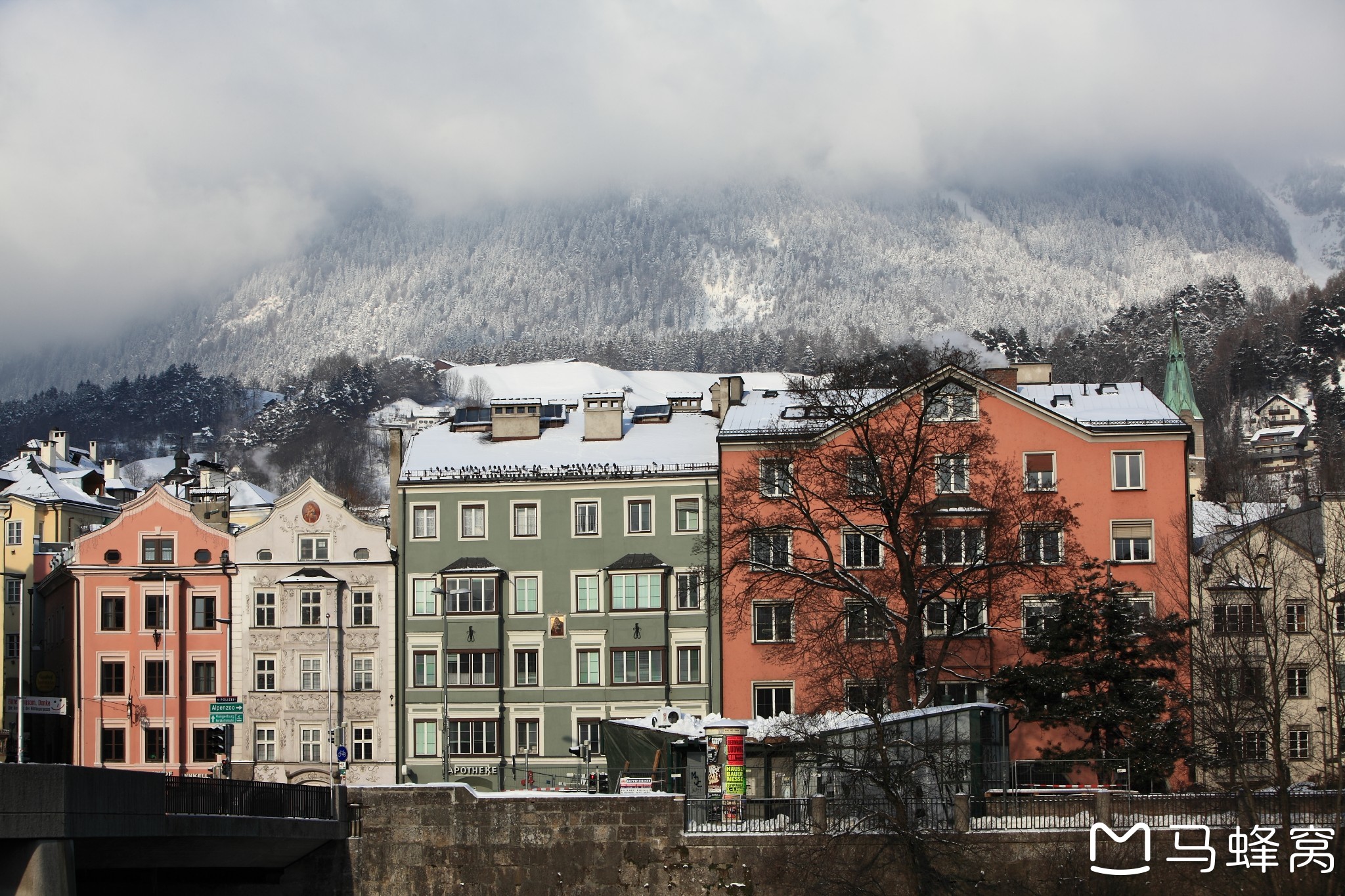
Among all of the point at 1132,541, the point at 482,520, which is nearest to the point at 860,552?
the point at 1132,541

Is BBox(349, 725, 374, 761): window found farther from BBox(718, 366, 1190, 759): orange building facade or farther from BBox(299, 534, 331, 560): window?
BBox(718, 366, 1190, 759): orange building facade

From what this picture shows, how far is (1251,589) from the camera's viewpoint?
54.2 meters

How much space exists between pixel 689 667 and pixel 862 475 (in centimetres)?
1208

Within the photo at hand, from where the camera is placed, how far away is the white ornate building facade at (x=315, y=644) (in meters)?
75.7

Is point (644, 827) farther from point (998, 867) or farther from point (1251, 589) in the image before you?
point (1251, 589)

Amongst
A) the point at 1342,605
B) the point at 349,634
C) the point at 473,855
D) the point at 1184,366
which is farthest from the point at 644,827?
the point at 1184,366

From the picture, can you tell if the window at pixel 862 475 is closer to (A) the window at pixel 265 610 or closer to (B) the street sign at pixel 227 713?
(B) the street sign at pixel 227 713

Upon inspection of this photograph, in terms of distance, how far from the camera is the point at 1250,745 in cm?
6506

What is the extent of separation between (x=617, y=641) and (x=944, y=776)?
25.2 meters

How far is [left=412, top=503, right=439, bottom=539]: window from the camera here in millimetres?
77312

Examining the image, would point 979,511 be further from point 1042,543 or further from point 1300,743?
point 1300,743

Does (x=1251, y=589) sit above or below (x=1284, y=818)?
above

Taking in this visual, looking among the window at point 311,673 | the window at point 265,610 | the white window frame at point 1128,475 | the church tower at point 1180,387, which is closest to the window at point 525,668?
the window at point 311,673

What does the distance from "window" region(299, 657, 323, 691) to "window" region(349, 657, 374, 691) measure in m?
1.31
